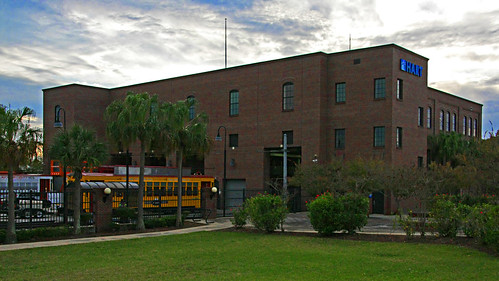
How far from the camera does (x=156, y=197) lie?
124 feet

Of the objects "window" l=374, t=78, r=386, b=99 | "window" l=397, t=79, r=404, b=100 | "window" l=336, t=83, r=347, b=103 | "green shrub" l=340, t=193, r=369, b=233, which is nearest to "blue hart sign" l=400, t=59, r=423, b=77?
"window" l=397, t=79, r=404, b=100

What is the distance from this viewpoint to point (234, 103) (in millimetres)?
52844

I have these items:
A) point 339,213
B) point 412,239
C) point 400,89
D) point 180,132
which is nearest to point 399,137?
point 400,89

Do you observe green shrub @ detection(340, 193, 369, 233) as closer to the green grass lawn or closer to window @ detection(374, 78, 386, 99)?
the green grass lawn

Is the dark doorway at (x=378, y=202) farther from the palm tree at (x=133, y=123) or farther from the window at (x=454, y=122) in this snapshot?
the palm tree at (x=133, y=123)

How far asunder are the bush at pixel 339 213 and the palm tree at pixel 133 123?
9667 mm

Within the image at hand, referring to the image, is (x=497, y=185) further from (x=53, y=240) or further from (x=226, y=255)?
(x=53, y=240)

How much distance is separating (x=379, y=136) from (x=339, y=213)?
23.2m

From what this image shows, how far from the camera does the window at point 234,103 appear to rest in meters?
52.5

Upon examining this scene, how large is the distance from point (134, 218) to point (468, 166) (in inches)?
1026

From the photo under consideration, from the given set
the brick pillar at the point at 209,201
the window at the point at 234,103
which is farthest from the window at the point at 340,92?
the brick pillar at the point at 209,201

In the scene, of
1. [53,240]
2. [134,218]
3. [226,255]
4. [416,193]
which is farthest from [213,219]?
[226,255]

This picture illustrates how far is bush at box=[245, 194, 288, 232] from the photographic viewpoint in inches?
939

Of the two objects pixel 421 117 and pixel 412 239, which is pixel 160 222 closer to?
pixel 412 239
